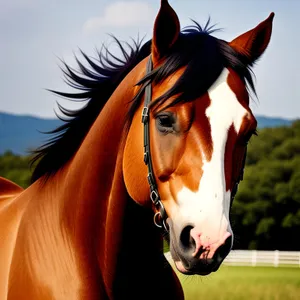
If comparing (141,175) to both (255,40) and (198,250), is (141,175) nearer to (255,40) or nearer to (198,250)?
(198,250)

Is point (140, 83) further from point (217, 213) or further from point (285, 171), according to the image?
point (285, 171)

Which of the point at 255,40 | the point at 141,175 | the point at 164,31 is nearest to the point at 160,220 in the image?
the point at 141,175

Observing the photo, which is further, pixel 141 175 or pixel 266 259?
pixel 266 259

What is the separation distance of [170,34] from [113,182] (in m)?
0.97

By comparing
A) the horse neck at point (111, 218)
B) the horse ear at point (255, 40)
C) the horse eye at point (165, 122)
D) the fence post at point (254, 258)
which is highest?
the horse ear at point (255, 40)

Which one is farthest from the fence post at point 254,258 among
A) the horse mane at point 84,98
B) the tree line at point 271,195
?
the horse mane at point 84,98

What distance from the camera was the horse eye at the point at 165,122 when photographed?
3.55m

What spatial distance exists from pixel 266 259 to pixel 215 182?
35798 millimetres

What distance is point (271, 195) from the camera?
5928cm

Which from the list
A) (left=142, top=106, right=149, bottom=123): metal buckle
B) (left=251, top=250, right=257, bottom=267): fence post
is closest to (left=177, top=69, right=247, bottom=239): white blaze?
(left=142, top=106, right=149, bottom=123): metal buckle

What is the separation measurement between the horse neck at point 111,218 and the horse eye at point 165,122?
16.3 inches

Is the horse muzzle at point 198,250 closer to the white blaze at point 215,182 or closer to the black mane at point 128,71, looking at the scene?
the white blaze at point 215,182

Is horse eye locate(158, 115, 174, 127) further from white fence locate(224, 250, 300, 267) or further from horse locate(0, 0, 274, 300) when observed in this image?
white fence locate(224, 250, 300, 267)

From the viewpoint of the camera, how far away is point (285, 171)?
198 feet
